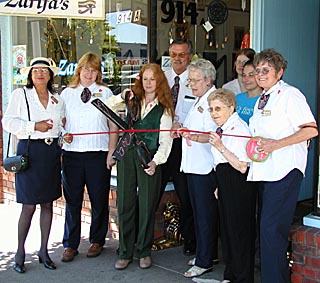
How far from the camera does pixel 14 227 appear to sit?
638cm

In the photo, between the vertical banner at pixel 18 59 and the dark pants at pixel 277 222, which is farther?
the vertical banner at pixel 18 59

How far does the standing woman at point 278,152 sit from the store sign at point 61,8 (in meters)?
1.68

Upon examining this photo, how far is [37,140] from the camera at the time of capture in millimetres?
4809

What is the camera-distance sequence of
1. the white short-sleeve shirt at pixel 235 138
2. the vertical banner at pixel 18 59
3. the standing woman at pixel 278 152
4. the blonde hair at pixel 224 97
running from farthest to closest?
the vertical banner at pixel 18 59, the blonde hair at pixel 224 97, the white short-sleeve shirt at pixel 235 138, the standing woman at pixel 278 152

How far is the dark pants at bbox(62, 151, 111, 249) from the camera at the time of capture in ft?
16.9

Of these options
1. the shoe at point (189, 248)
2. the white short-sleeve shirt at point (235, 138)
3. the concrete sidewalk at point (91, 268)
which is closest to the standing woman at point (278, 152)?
the white short-sleeve shirt at point (235, 138)

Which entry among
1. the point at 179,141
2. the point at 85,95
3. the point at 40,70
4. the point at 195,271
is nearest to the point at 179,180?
the point at 179,141

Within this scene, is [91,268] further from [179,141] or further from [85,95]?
[85,95]

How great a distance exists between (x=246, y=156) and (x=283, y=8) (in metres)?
2.14

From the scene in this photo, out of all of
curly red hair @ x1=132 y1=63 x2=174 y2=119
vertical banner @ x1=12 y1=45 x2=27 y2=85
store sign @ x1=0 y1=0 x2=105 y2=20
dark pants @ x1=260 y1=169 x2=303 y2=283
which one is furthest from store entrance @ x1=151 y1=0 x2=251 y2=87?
dark pants @ x1=260 y1=169 x2=303 y2=283

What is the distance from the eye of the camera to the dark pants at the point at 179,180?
517 centimetres

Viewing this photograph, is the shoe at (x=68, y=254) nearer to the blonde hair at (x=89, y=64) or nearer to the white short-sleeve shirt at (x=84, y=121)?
the white short-sleeve shirt at (x=84, y=121)

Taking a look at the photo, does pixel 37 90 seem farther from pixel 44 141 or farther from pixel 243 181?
pixel 243 181

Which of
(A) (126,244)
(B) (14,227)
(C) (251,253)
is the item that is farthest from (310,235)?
(B) (14,227)
